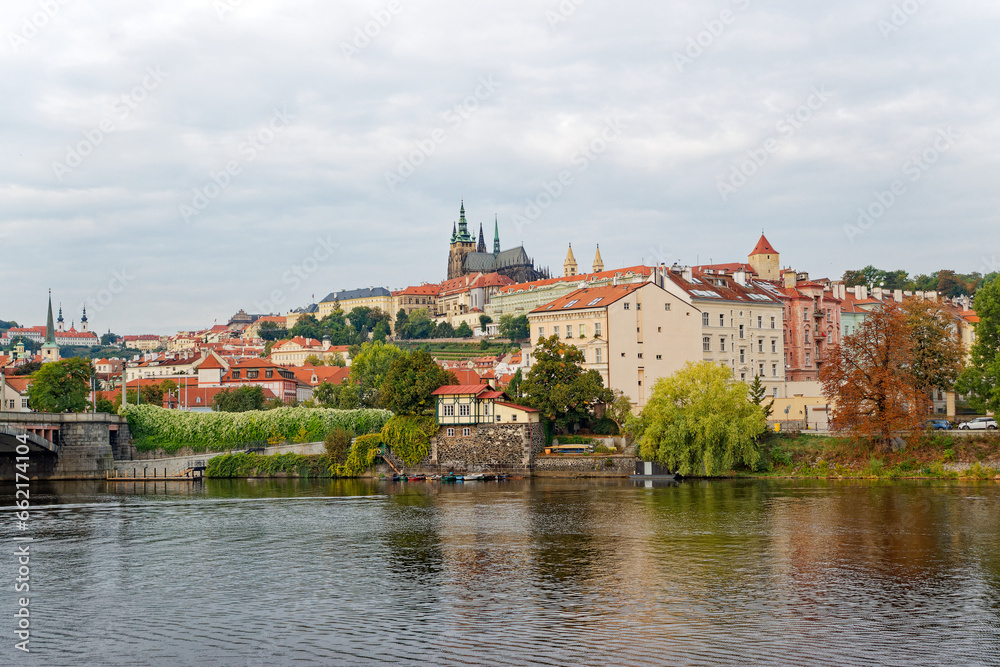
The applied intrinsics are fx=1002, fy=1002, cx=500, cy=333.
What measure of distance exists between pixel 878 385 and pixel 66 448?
2068 inches

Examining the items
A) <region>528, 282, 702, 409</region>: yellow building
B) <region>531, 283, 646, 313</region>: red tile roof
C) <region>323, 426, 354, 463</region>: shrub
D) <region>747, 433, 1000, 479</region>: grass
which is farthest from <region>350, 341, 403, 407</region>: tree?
<region>747, 433, 1000, 479</region>: grass

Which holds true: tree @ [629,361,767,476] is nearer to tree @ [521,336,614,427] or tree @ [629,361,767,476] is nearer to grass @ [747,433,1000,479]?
grass @ [747,433,1000,479]

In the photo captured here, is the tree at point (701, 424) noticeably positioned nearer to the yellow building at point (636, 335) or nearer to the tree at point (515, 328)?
the yellow building at point (636, 335)

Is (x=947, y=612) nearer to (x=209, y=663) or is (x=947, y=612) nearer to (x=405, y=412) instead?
(x=209, y=663)

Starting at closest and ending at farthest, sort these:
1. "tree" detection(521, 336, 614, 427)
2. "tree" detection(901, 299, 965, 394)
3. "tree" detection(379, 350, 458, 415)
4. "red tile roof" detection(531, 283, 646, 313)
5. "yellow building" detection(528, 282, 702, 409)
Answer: "tree" detection(901, 299, 965, 394), "tree" detection(521, 336, 614, 427), "tree" detection(379, 350, 458, 415), "yellow building" detection(528, 282, 702, 409), "red tile roof" detection(531, 283, 646, 313)

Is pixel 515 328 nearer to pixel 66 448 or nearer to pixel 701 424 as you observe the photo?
pixel 66 448

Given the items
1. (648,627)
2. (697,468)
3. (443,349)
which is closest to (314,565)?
(648,627)

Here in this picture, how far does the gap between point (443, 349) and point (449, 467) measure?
4859 inches

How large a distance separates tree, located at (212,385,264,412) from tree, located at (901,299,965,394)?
186 feet

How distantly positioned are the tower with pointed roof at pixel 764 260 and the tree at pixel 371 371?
1468 inches

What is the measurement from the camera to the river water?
21094 millimetres

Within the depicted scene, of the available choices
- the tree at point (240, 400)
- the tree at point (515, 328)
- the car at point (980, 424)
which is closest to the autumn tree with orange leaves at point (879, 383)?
the car at point (980, 424)

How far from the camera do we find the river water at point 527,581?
69.2 ft

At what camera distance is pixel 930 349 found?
64188mm
